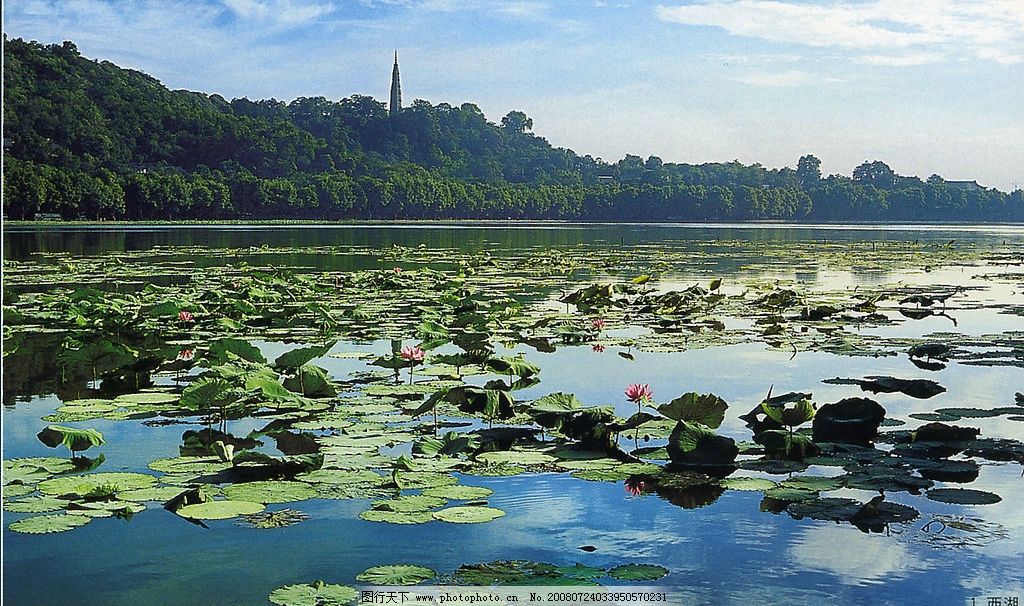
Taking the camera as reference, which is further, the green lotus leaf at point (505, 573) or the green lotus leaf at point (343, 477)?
the green lotus leaf at point (343, 477)

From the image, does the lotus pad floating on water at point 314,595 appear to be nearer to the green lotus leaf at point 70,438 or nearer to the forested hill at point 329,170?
the green lotus leaf at point 70,438

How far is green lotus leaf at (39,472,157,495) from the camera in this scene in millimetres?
3398

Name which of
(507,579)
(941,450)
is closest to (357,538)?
(507,579)

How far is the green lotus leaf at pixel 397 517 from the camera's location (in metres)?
3.07

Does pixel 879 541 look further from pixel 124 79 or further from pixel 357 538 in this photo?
pixel 124 79

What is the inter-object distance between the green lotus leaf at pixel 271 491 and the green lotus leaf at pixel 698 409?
1455mm

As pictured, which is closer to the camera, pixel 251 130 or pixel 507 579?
pixel 507 579

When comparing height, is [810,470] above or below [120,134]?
below

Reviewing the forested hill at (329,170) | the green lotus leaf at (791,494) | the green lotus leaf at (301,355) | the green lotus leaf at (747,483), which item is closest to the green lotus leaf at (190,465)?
the green lotus leaf at (301,355)

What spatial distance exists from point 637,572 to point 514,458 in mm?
1160

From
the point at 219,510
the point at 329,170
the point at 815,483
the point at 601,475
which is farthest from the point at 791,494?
the point at 329,170

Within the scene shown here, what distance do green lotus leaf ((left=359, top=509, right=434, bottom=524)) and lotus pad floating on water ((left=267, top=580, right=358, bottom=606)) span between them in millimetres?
439

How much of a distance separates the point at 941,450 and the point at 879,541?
3.86ft

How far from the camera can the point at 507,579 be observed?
270 cm
